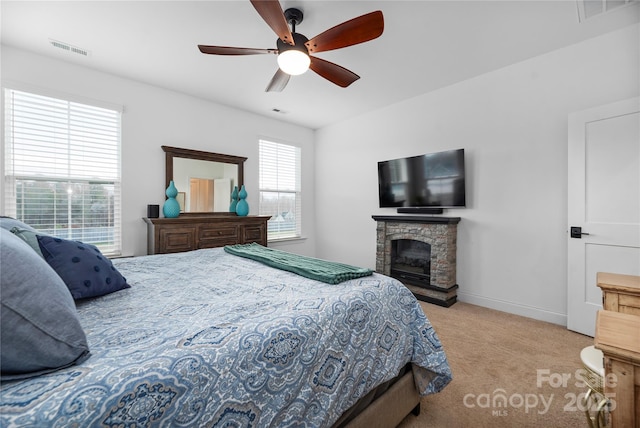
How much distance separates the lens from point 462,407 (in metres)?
1.71

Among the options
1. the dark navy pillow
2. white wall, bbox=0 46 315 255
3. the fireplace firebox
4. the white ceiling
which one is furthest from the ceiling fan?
the fireplace firebox

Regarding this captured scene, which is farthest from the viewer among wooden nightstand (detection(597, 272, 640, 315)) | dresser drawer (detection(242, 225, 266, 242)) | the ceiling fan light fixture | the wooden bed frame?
dresser drawer (detection(242, 225, 266, 242))

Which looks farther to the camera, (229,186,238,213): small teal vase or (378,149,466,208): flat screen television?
(229,186,238,213): small teal vase

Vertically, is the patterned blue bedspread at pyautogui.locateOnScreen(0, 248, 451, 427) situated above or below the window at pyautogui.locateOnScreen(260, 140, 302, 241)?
below

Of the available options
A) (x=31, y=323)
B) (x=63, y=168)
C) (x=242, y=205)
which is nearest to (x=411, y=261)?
(x=242, y=205)

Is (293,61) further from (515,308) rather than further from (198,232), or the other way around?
(515,308)

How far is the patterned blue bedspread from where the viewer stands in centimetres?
66

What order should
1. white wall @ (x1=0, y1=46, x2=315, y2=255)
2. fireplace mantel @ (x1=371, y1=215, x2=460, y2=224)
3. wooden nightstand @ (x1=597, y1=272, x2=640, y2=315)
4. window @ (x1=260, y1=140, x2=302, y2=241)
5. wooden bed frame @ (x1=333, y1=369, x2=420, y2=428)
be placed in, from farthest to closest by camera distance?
1. window @ (x1=260, y1=140, x2=302, y2=241)
2. fireplace mantel @ (x1=371, y1=215, x2=460, y2=224)
3. white wall @ (x1=0, y1=46, x2=315, y2=255)
4. wooden nightstand @ (x1=597, y1=272, x2=640, y2=315)
5. wooden bed frame @ (x1=333, y1=369, x2=420, y2=428)

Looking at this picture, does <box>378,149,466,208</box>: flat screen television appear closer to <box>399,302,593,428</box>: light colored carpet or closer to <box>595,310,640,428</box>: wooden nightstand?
<box>399,302,593,428</box>: light colored carpet

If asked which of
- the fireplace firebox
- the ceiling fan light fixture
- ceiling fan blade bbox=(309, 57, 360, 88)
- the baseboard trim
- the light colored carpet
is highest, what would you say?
ceiling fan blade bbox=(309, 57, 360, 88)

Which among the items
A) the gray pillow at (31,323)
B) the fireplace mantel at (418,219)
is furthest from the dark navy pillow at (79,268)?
the fireplace mantel at (418,219)

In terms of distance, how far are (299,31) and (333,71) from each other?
0.55 metres

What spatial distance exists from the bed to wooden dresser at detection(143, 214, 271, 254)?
176 cm

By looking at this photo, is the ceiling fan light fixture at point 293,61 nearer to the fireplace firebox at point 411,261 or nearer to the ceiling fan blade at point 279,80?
the ceiling fan blade at point 279,80
